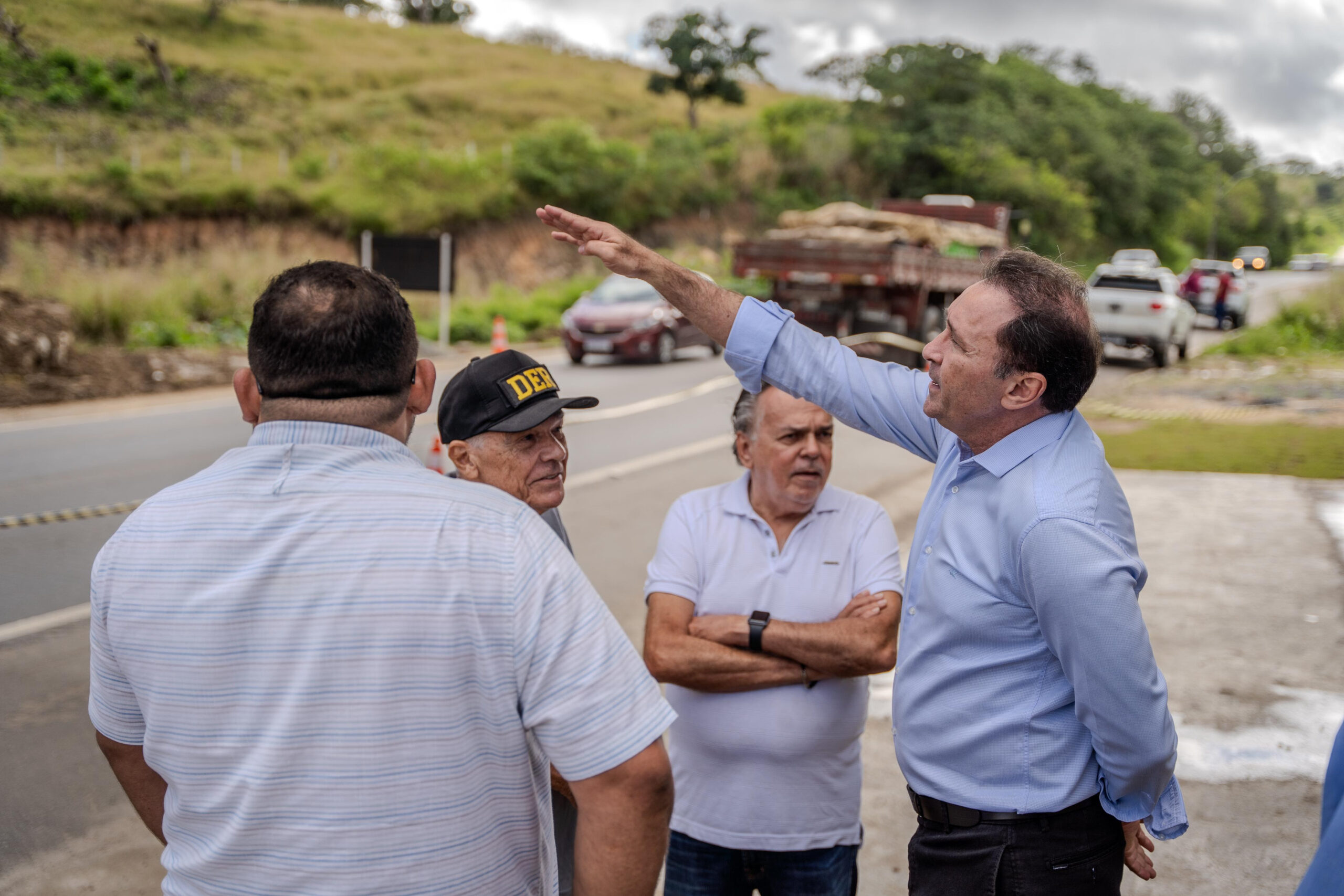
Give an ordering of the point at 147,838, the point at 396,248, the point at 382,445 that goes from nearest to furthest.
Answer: the point at 382,445, the point at 147,838, the point at 396,248

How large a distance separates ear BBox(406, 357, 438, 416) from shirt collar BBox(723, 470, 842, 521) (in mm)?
1231

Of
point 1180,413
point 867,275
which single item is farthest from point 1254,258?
point 1180,413

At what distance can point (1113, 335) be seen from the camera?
18.8 meters

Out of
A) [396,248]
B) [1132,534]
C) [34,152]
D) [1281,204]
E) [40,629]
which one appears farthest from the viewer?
[1281,204]

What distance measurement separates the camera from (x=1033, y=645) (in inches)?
83.3

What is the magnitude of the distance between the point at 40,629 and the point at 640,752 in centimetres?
544

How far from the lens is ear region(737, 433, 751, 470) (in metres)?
3.10

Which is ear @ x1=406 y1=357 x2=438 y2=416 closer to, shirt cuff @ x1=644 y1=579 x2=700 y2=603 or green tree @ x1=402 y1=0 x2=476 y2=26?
shirt cuff @ x1=644 y1=579 x2=700 y2=603

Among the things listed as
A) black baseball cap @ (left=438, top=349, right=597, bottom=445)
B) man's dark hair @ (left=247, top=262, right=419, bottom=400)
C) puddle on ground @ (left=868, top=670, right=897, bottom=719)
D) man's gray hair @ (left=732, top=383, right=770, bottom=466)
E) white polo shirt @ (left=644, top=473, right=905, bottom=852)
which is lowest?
puddle on ground @ (left=868, top=670, right=897, bottom=719)

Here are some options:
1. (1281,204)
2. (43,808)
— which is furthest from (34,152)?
(1281,204)

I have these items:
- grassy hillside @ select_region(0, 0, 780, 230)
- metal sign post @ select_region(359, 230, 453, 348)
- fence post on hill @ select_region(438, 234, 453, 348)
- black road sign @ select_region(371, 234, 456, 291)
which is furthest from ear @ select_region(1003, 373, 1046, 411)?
grassy hillside @ select_region(0, 0, 780, 230)

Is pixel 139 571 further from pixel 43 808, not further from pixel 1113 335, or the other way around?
→ pixel 1113 335

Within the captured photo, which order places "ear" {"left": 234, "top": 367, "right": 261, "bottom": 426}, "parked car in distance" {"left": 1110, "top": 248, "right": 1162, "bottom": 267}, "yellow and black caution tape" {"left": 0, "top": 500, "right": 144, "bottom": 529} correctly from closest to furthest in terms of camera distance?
"ear" {"left": 234, "top": 367, "right": 261, "bottom": 426}
"yellow and black caution tape" {"left": 0, "top": 500, "right": 144, "bottom": 529}
"parked car in distance" {"left": 1110, "top": 248, "right": 1162, "bottom": 267}

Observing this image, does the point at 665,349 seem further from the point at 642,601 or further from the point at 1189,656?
the point at 1189,656
